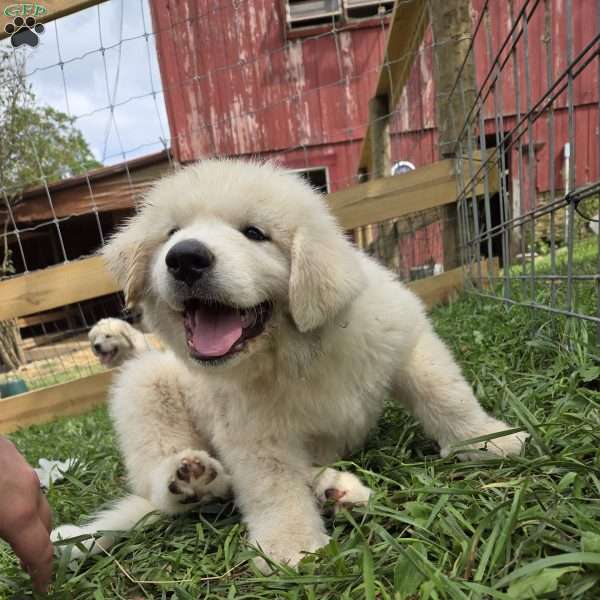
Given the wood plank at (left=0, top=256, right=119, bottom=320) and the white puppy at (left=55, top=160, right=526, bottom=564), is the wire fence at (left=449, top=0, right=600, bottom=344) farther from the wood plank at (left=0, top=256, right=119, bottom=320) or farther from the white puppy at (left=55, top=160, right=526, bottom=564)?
the wood plank at (left=0, top=256, right=119, bottom=320)

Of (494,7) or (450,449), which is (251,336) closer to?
(450,449)

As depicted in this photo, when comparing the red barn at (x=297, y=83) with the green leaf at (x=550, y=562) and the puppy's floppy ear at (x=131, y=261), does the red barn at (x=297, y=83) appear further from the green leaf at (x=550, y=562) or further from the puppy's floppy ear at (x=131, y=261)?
the green leaf at (x=550, y=562)

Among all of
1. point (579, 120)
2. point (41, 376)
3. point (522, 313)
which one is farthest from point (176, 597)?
point (579, 120)

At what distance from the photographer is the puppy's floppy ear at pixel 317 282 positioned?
59.7 inches

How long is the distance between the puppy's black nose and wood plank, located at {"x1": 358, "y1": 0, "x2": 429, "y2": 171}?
3.31m

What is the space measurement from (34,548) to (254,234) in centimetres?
107

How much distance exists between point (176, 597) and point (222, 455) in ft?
1.77

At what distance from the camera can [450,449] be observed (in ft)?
5.09

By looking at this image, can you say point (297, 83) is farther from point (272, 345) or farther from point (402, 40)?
point (272, 345)

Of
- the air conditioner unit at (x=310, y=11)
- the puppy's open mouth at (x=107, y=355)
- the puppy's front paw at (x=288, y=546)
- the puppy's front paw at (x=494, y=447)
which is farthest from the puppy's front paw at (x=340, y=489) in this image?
the air conditioner unit at (x=310, y=11)

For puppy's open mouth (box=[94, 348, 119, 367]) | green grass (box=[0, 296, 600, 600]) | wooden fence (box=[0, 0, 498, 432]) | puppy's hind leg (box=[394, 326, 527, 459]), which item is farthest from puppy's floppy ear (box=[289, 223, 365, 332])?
puppy's open mouth (box=[94, 348, 119, 367])

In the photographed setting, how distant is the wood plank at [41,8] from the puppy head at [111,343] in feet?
12.3

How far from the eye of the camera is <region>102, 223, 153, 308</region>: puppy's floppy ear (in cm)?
180

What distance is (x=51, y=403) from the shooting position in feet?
12.5
